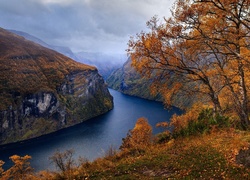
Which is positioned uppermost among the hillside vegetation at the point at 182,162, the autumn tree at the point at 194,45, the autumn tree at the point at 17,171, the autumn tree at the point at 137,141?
the autumn tree at the point at 194,45

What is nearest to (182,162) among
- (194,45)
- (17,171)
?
(194,45)

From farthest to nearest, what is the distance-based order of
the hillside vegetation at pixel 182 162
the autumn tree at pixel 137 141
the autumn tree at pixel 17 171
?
the autumn tree at pixel 17 171, the autumn tree at pixel 137 141, the hillside vegetation at pixel 182 162

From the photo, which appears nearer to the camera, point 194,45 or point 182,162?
point 182,162

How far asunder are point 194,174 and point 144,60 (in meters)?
11.0

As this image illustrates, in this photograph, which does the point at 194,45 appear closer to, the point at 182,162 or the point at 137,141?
the point at 182,162

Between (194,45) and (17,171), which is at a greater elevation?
(194,45)

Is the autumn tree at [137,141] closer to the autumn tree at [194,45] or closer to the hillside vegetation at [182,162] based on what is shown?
the hillside vegetation at [182,162]

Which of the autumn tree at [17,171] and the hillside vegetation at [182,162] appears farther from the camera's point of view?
the autumn tree at [17,171]

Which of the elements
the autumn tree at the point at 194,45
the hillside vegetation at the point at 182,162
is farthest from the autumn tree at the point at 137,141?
the autumn tree at the point at 194,45

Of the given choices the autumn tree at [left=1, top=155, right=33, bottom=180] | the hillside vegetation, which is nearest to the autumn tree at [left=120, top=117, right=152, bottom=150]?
the hillside vegetation

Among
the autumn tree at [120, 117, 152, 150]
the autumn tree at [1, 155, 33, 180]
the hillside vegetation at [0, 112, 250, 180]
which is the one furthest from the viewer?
the autumn tree at [1, 155, 33, 180]

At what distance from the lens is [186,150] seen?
1803 centimetres

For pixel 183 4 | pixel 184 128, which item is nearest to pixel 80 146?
pixel 184 128

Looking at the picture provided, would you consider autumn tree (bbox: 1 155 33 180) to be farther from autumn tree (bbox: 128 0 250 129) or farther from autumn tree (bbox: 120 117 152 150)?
autumn tree (bbox: 128 0 250 129)
